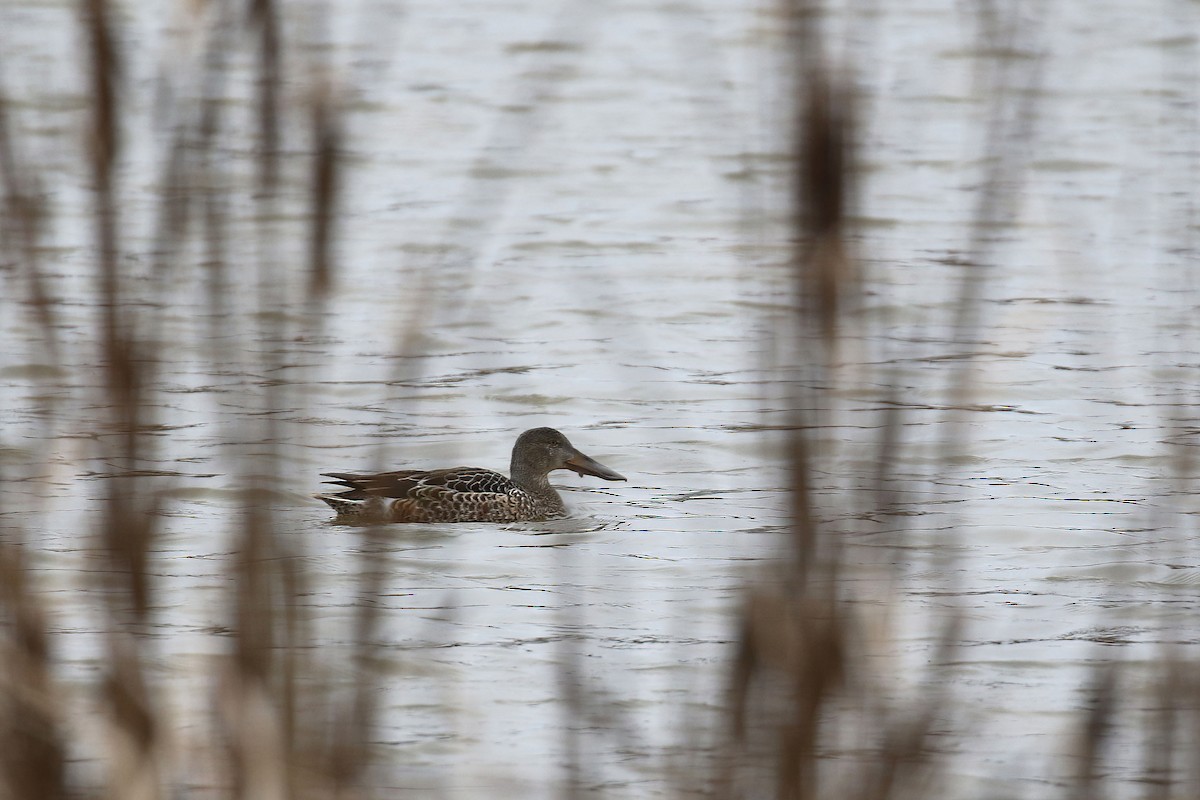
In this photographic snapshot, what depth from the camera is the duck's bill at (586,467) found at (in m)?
8.37

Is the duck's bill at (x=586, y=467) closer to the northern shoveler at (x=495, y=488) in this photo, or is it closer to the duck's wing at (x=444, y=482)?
the northern shoveler at (x=495, y=488)

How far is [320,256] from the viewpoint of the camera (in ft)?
6.64

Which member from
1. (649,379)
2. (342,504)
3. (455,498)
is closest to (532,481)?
(455,498)

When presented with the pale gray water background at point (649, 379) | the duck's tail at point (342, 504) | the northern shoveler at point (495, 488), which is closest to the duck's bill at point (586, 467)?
the northern shoveler at point (495, 488)

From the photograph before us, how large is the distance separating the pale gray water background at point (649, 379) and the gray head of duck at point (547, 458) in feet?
0.60

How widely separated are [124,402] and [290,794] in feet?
1.54

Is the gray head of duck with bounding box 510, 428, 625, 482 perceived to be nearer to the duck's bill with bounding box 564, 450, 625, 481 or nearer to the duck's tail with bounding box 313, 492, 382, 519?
the duck's bill with bounding box 564, 450, 625, 481

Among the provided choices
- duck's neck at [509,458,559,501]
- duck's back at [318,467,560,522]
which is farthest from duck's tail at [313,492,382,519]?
duck's neck at [509,458,559,501]

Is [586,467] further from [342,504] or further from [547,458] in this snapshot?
[342,504]

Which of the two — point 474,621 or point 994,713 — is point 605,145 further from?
point 994,713

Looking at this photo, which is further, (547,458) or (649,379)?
(649,379)

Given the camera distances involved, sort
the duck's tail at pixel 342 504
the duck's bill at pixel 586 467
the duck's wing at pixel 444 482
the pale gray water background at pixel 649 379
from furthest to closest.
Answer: the duck's bill at pixel 586 467, the duck's wing at pixel 444 482, the duck's tail at pixel 342 504, the pale gray water background at pixel 649 379

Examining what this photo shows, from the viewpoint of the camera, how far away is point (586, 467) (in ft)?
27.5

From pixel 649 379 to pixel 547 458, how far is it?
1.34 m
